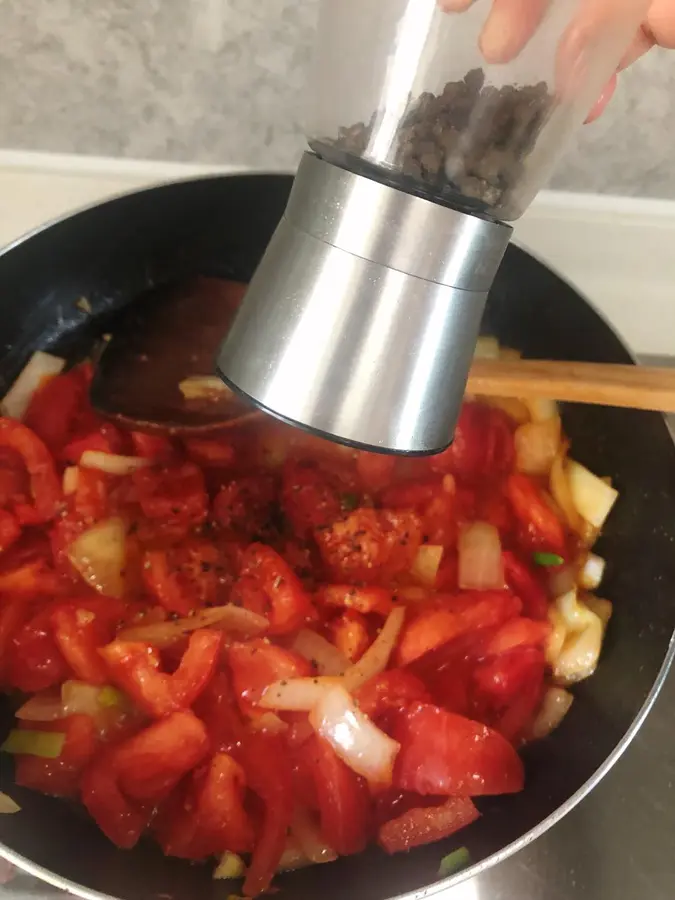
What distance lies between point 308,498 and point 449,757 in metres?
0.37

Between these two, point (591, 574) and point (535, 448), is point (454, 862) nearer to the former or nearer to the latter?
Answer: point (591, 574)

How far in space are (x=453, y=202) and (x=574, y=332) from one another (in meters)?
0.51

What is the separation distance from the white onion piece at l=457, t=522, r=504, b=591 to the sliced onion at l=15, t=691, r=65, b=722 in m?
0.52

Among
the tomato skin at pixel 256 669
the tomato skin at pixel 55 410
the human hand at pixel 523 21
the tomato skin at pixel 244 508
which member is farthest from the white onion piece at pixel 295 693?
the human hand at pixel 523 21

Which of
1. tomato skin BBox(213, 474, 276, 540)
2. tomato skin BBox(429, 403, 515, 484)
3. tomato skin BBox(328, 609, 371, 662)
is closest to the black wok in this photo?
tomato skin BBox(429, 403, 515, 484)

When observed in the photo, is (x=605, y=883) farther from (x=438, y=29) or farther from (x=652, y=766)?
(x=438, y=29)

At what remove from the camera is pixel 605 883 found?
1013 mm

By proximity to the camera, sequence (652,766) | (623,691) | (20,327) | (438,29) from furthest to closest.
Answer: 1. (20,327)
2. (652,766)
3. (623,691)
4. (438,29)

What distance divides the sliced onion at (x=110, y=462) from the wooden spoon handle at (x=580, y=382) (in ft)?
1.54

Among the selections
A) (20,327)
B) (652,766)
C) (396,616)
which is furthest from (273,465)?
(652,766)

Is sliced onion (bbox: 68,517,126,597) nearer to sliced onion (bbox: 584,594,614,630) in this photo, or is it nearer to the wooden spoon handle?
the wooden spoon handle

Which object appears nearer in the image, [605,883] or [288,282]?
[288,282]

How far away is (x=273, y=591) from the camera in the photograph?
101 cm

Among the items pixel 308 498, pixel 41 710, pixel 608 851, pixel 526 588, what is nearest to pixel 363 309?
pixel 308 498
